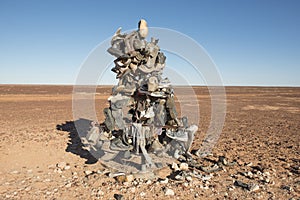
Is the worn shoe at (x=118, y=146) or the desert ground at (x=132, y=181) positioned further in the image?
the worn shoe at (x=118, y=146)

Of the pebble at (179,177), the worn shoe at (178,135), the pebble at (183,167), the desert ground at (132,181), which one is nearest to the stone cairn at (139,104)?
the worn shoe at (178,135)

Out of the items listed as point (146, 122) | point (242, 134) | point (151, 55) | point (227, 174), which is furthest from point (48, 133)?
point (242, 134)

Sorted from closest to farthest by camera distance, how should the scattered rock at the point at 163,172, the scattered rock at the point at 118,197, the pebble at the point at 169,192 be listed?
the scattered rock at the point at 118,197 < the pebble at the point at 169,192 < the scattered rock at the point at 163,172

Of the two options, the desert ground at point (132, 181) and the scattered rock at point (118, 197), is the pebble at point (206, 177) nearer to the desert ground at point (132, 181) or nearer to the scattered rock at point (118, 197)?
the desert ground at point (132, 181)

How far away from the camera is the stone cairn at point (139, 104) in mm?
6016

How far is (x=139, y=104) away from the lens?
636cm

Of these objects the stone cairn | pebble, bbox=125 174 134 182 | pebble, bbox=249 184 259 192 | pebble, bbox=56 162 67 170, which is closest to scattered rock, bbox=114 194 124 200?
pebble, bbox=125 174 134 182

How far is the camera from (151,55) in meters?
6.25

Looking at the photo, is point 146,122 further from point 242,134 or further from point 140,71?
point 242,134

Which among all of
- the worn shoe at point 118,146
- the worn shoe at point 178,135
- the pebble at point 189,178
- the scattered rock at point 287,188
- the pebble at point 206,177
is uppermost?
the worn shoe at point 178,135

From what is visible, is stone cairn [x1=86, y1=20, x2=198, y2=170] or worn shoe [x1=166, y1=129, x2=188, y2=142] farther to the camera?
worn shoe [x1=166, y1=129, x2=188, y2=142]

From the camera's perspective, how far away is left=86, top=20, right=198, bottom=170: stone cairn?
19.7 ft

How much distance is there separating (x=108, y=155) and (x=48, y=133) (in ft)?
18.9

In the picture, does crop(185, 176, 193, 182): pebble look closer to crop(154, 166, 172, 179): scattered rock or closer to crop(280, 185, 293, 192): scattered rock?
crop(154, 166, 172, 179): scattered rock
